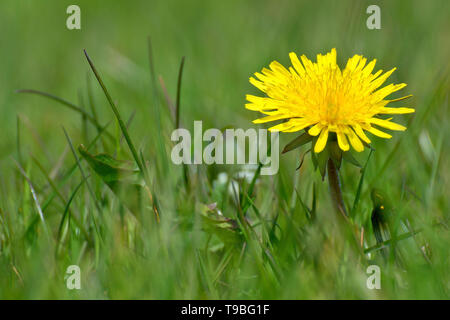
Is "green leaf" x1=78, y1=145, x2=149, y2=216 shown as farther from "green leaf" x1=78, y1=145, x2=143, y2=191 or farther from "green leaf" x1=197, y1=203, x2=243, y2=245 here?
"green leaf" x1=197, y1=203, x2=243, y2=245

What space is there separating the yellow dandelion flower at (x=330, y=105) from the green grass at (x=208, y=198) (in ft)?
0.64

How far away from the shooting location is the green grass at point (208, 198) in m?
1.21

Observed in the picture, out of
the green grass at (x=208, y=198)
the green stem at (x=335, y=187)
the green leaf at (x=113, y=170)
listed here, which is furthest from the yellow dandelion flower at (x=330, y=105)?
the green leaf at (x=113, y=170)

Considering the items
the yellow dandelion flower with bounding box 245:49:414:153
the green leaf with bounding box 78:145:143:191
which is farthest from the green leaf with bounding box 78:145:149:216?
the yellow dandelion flower with bounding box 245:49:414:153

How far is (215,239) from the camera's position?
4.82ft

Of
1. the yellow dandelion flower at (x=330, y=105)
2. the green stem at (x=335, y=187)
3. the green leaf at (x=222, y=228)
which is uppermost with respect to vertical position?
the yellow dandelion flower at (x=330, y=105)

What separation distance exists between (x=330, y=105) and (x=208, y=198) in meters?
0.48

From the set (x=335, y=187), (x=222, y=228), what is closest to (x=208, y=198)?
(x=222, y=228)

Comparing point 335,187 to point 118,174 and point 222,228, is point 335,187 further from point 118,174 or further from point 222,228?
point 118,174

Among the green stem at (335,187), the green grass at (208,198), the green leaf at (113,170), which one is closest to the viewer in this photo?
the green grass at (208,198)

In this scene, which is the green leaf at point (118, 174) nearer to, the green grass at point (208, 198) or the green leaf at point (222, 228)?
the green grass at point (208, 198)

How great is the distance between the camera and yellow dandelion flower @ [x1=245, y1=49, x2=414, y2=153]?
1.24 m

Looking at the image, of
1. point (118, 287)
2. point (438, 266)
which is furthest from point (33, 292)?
point (438, 266)
